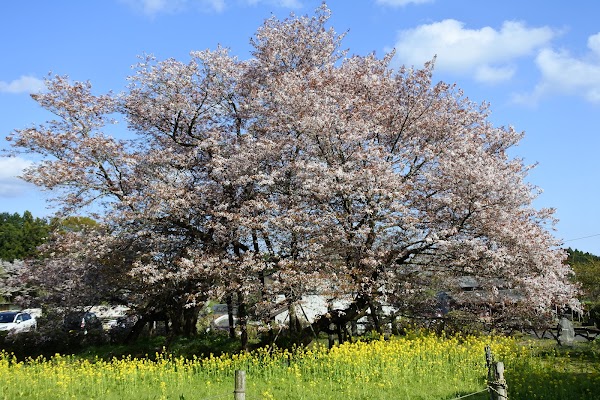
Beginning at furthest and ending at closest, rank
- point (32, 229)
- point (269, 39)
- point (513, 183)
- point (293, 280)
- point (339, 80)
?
point (32, 229) < point (269, 39) < point (339, 80) < point (513, 183) < point (293, 280)

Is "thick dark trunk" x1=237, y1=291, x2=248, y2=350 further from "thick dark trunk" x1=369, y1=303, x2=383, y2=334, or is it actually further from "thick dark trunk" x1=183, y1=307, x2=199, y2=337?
"thick dark trunk" x1=183, y1=307, x2=199, y2=337

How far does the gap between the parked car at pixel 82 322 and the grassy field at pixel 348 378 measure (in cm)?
674

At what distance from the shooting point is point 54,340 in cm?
2150

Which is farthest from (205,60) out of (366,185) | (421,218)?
(421,218)

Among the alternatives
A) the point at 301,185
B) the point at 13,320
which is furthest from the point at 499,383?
the point at 13,320

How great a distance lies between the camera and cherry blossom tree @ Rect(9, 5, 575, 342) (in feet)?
49.7

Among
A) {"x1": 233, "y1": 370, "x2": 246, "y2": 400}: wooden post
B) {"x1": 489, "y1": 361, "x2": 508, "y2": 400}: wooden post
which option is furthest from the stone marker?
{"x1": 233, "y1": 370, "x2": 246, "y2": 400}: wooden post

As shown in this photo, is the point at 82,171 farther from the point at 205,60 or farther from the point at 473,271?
the point at 473,271

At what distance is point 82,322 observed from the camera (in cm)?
2217

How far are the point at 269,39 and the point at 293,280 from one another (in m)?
8.65

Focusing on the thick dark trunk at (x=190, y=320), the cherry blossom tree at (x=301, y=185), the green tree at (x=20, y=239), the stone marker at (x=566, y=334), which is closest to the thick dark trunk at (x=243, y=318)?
the cherry blossom tree at (x=301, y=185)

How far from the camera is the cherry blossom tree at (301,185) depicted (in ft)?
49.7

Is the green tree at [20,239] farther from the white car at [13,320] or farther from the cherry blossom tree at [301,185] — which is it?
the cherry blossom tree at [301,185]

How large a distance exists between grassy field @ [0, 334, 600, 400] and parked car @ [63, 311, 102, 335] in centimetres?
674
